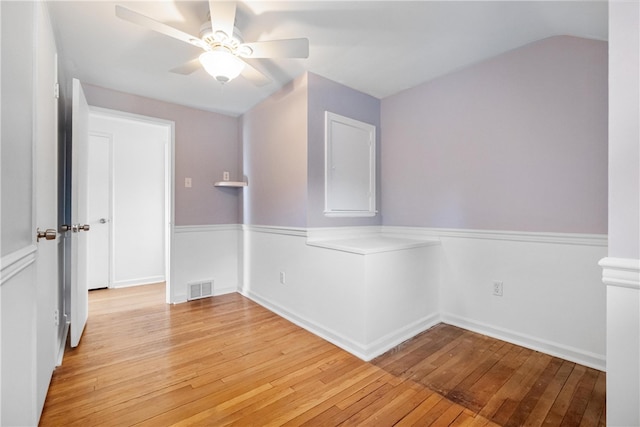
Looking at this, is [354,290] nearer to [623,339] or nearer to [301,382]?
[301,382]

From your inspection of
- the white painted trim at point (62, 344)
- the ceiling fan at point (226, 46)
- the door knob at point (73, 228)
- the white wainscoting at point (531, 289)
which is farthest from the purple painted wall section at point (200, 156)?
the white wainscoting at point (531, 289)

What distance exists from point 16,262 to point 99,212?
3329 millimetres

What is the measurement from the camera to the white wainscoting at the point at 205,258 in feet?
10.5

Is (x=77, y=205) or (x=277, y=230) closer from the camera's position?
(x=77, y=205)

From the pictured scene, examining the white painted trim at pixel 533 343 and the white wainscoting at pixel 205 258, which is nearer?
the white painted trim at pixel 533 343

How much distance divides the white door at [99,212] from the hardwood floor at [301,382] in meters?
1.53

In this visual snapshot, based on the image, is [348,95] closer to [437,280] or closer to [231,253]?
[437,280]

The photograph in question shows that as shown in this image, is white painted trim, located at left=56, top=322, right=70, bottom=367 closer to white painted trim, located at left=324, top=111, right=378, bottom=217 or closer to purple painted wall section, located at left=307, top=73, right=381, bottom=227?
purple painted wall section, located at left=307, top=73, right=381, bottom=227

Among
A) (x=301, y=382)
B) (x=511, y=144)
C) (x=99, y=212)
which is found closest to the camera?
(x=301, y=382)

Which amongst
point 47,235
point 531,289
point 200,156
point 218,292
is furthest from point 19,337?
point 531,289

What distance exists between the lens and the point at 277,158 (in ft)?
9.62

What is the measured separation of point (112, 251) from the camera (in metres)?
3.82

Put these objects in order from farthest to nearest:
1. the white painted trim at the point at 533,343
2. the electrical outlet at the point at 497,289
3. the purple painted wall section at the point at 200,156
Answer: the purple painted wall section at the point at 200,156 < the electrical outlet at the point at 497,289 < the white painted trim at the point at 533,343

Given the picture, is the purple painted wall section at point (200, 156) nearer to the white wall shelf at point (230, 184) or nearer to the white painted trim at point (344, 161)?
the white wall shelf at point (230, 184)
